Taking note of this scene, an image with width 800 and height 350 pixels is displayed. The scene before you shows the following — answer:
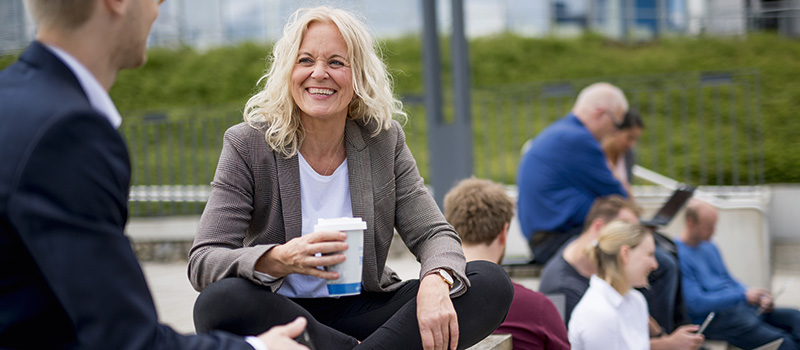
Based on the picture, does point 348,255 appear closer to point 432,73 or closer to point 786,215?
point 432,73

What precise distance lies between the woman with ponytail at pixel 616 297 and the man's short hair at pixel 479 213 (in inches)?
17.4

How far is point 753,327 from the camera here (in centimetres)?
393

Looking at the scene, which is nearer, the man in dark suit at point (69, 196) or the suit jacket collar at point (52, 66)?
the man in dark suit at point (69, 196)

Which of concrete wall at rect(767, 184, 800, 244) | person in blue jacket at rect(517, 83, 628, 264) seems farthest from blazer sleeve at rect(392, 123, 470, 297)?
concrete wall at rect(767, 184, 800, 244)

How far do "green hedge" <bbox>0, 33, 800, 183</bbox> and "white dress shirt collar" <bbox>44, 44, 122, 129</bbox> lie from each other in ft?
33.1

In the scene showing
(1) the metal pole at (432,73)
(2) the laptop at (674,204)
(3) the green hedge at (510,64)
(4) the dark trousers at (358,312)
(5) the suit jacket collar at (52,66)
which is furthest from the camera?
(3) the green hedge at (510,64)

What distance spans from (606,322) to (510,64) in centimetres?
967

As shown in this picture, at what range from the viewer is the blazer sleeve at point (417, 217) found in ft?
7.56

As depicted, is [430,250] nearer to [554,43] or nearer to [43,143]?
[43,143]

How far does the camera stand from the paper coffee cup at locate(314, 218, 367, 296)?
1.85m

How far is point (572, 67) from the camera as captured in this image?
12055 millimetres

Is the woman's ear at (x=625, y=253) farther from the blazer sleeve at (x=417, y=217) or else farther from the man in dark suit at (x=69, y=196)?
the man in dark suit at (x=69, y=196)

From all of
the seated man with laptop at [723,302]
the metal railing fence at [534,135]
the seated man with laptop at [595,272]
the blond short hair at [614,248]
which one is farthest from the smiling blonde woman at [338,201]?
the metal railing fence at [534,135]

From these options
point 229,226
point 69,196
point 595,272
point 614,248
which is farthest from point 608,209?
point 69,196
